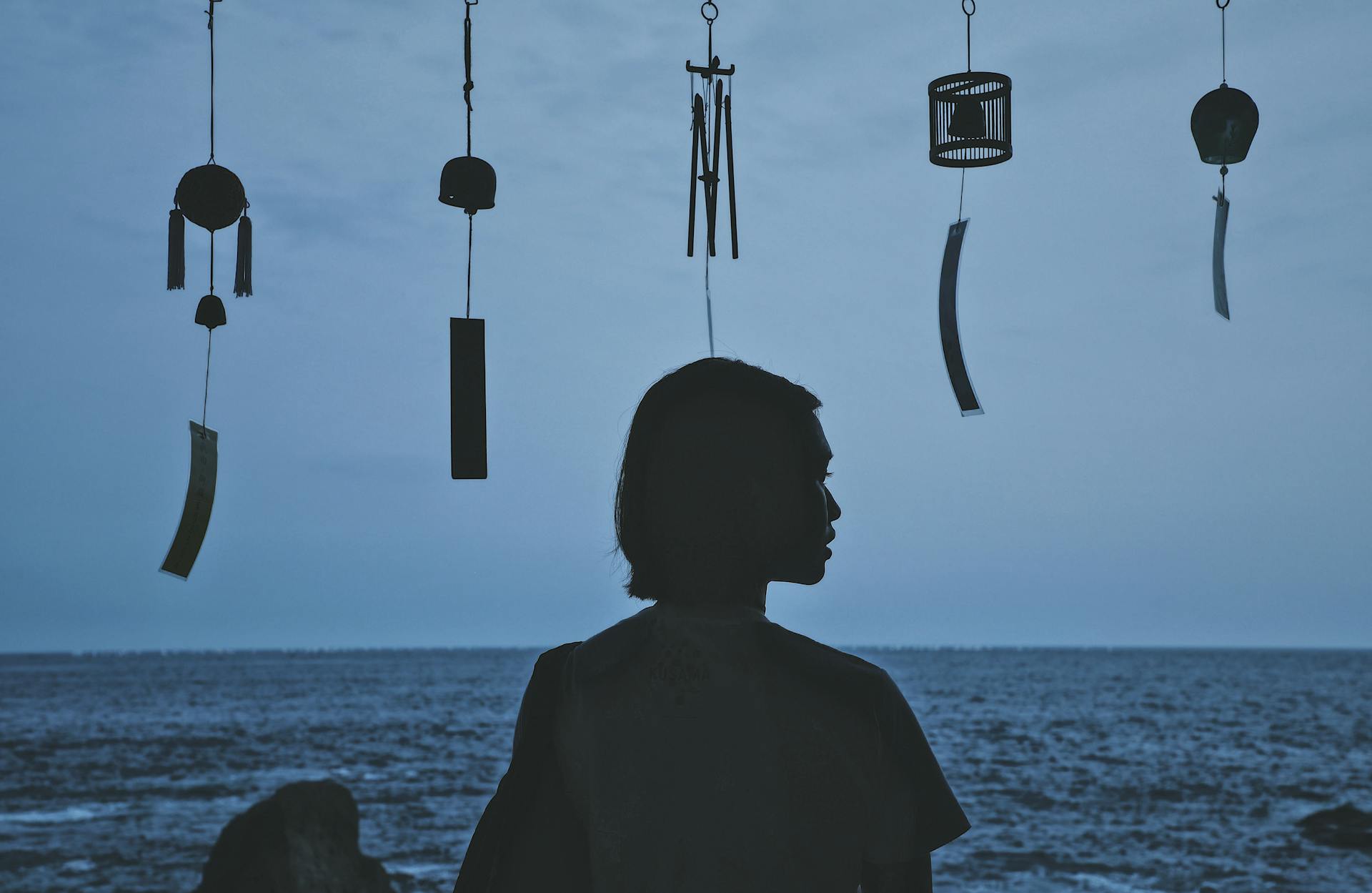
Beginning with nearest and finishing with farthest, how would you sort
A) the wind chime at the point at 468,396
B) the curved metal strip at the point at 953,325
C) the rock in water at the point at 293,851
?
the wind chime at the point at 468,396 < the curved metal strip at the point at 953,325 < the rock in water at the point at 293,851

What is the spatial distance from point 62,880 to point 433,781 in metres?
15.3

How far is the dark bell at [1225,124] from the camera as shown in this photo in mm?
3562

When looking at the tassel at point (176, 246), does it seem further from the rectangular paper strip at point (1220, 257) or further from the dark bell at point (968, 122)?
the rectangular paper strip at point (1220, 257)

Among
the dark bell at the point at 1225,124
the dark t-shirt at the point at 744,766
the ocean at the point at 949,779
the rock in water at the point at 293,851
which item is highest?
the dark bell at the point at 1225,124

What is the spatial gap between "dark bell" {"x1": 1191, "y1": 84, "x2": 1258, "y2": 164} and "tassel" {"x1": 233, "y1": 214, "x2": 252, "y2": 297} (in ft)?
9.53

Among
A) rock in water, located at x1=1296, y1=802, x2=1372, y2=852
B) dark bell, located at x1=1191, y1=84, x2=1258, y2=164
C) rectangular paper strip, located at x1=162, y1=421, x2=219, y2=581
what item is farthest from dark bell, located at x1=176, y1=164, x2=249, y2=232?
rock in water, located at x1=1296, y1=802, x2=1372, y2=852

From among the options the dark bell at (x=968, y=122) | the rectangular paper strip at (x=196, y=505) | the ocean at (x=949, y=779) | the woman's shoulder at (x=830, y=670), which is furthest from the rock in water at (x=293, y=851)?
the woman's shoulder at (x=830, y=670)

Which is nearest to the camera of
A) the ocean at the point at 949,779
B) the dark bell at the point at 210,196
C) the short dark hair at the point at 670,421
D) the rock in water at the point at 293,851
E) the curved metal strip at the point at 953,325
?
the short dark hair at the point at 670,421

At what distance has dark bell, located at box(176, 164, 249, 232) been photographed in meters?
3.46

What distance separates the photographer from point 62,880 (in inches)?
754

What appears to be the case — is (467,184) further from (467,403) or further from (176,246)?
(176,246)

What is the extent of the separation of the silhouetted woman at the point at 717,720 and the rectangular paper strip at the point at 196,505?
1.48 meters

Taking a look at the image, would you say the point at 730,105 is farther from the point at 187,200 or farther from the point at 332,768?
the point at 332,768

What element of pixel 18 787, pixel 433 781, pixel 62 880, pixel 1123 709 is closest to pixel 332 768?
pixel 433 781
